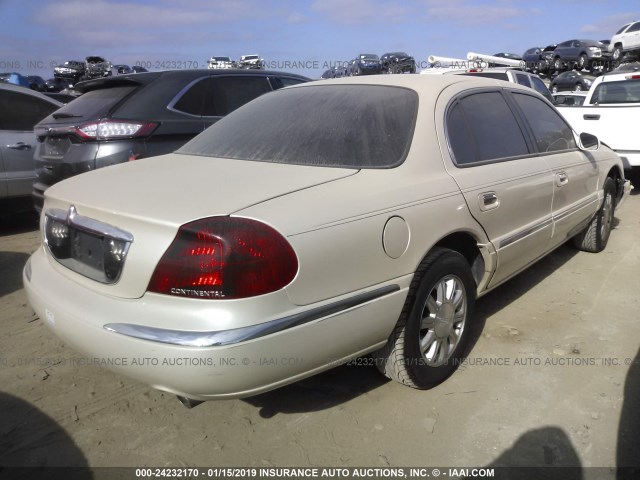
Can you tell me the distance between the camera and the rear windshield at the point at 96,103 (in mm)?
4527

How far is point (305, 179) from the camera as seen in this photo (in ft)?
7.64

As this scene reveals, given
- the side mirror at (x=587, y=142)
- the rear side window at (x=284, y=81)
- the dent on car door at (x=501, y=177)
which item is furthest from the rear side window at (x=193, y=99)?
the side mirror at (x=587, y=142)

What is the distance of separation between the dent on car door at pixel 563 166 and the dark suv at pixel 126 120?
9.18 feet

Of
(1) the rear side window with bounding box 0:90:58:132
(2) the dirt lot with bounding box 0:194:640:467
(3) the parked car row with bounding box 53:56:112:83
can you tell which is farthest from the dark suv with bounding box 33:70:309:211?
(3) the parked car row with bounding box 53:56:112:83

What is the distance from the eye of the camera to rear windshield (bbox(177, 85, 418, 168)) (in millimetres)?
2624

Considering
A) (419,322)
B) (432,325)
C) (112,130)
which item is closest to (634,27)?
(112,130)

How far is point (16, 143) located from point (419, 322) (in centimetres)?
539

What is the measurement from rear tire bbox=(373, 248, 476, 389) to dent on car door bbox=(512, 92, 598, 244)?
1.35 metres

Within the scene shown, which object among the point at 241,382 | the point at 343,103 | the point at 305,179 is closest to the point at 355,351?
the point at 241,382

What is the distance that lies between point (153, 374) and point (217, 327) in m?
0.35

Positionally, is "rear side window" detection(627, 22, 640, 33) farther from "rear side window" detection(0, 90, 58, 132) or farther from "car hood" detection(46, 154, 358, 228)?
"car hood" detection(46, 154, 358, 228)

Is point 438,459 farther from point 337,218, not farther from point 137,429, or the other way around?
point 137,429

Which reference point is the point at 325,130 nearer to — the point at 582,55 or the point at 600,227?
the point at 600,227

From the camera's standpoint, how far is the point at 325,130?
278cm
